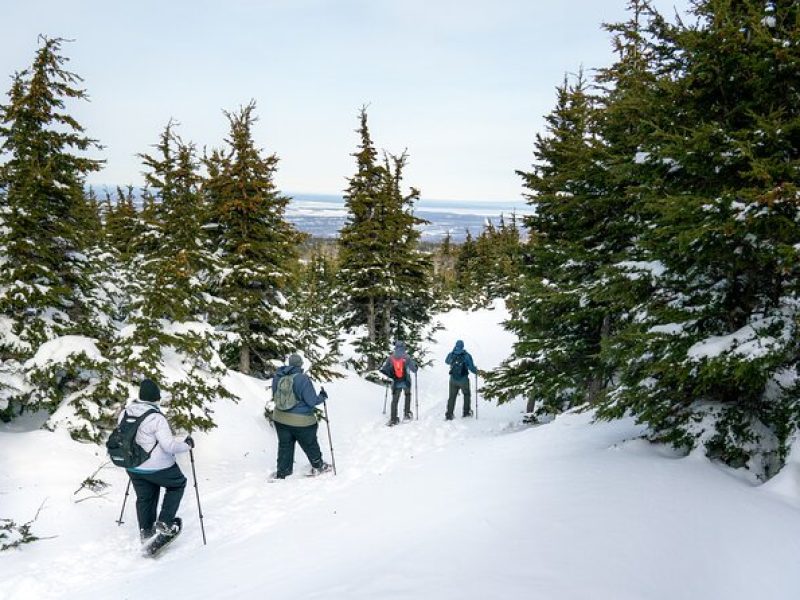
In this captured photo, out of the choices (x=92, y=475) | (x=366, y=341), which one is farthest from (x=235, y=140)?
(x=366, y=341)

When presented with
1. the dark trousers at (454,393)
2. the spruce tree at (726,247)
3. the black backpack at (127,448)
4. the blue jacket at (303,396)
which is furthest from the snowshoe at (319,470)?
the dark trousers at (454,393)

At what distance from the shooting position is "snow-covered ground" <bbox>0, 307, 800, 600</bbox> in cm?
386

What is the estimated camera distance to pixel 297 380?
9250 millimetres

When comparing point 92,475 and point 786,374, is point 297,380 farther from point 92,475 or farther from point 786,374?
point 786,374

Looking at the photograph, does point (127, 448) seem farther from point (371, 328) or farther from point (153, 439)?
point (371, 328)

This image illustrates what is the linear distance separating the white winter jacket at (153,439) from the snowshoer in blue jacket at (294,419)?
291 centimetres

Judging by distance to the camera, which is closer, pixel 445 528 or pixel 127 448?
pixel 445 528

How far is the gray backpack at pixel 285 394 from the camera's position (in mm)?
9211

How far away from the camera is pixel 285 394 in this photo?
9273 millimetres

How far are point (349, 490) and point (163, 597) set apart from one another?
3724 mm

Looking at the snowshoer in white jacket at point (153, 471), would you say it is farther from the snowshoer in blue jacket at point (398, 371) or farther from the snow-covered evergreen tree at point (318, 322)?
the snowshoer in blue jacket at point (398, 371)

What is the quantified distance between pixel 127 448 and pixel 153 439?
0.31 metres

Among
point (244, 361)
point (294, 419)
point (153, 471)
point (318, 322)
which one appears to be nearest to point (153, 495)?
point (153, 471)

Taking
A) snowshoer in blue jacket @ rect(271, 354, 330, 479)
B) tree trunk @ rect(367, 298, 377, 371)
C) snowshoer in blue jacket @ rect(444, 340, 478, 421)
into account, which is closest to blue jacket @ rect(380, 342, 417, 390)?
snowshoer in blue jacket @ rect(444, 340, 478, 421)
